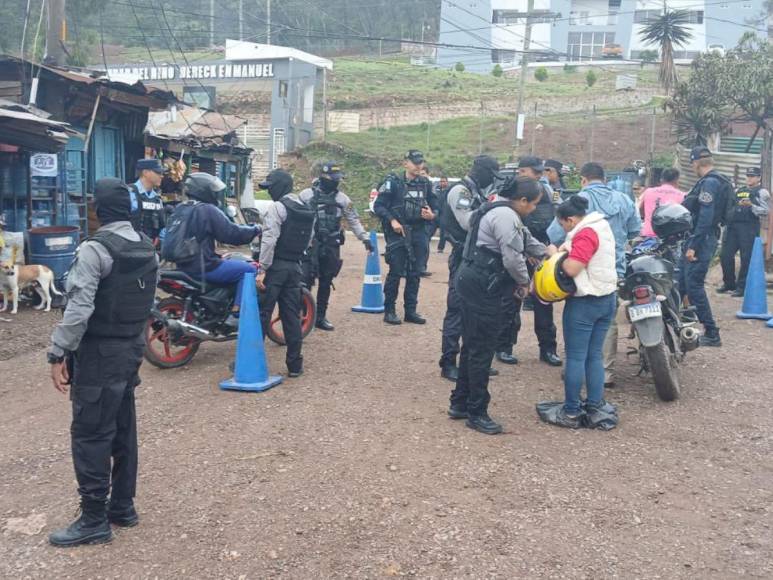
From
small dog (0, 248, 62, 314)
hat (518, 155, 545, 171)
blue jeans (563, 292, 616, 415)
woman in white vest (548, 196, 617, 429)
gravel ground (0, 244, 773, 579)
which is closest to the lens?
gravel ground (0, 244, 773, 579)

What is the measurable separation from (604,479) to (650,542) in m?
0.82

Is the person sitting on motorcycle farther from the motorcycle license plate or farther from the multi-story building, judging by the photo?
the multi-story building

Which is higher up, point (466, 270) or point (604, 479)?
point (466, 270)

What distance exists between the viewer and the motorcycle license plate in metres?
6.11

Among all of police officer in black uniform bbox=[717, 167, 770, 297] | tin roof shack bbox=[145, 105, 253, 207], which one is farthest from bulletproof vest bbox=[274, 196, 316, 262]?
tin roof shack bbox=[145, 105, 253, 207]

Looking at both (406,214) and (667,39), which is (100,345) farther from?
(667,39)

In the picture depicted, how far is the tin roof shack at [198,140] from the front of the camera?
1662 centimetres

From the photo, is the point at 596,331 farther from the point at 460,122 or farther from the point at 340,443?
the point at 460,122

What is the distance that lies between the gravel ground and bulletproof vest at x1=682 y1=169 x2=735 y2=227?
6.29 ft

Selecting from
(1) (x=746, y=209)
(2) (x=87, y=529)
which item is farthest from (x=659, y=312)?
(1) (x=746, y=209)

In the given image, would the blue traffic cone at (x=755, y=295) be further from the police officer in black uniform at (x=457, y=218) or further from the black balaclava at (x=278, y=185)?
the black balaclava at (x=278, y=185)

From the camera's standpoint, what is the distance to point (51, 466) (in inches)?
192

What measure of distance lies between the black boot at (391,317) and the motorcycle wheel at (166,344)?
2.73m

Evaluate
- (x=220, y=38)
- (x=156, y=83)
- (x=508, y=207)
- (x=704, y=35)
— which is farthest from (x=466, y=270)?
(x=704, y=35)
